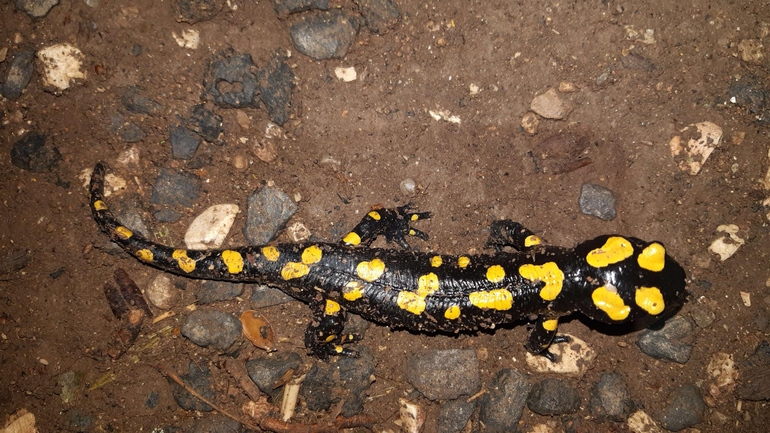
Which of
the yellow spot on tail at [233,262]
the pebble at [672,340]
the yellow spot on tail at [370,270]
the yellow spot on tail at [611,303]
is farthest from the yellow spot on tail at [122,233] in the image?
the pebble at [672,340]

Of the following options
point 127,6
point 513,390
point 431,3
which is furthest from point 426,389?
point 127,6

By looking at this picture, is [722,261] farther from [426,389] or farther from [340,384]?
[340,384]

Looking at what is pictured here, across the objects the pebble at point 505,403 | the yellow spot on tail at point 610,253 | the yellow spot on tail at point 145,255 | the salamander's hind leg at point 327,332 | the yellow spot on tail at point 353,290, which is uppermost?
the yellow spot on tail at point 610,253

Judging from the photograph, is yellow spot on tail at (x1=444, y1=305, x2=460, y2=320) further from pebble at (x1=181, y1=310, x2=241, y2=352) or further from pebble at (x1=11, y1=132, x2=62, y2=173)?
pebble at (x1=11, y1=132, x2=62, y2=173)

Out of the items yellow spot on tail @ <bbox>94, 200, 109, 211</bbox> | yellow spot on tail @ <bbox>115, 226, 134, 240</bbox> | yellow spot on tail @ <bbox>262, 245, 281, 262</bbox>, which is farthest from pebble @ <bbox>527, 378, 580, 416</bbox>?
yellow spot on tail @ <bbox>94, 200, 109, 211</bbox>

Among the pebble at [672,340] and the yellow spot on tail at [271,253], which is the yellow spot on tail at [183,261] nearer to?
the yellow spot on tail at [271,253]
